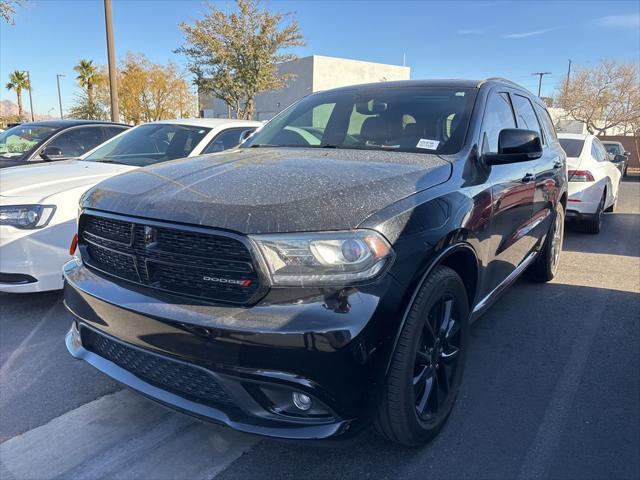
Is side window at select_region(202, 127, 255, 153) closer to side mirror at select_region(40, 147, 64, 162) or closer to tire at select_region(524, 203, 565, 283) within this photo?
side mirror at select_region(40, 147, 64, 162)

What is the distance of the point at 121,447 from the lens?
2404mm

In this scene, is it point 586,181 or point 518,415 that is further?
point 586,181

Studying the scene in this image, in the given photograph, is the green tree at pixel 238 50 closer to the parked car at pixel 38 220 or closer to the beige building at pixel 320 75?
the beige building at pixel 320 75

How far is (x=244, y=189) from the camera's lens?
6.86 ft

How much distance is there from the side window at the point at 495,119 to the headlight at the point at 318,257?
148cm

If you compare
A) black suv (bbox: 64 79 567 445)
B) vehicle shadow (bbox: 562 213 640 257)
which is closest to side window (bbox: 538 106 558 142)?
black suv (bbox: 64 79 567 445)

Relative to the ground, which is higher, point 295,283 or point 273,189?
point 273,189

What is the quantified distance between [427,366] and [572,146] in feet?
21.7

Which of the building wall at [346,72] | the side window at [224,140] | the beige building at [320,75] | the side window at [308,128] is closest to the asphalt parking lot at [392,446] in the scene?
the side window at [308,128]

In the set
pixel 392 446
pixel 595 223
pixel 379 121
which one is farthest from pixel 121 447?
pixel 595 223

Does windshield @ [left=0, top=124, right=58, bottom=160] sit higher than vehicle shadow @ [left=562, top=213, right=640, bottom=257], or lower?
higher

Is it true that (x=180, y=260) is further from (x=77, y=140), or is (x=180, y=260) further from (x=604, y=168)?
(x=604, y=168)

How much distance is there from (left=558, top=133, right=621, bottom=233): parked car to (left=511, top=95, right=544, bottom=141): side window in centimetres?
319

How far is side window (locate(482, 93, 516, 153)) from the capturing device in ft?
9.93
